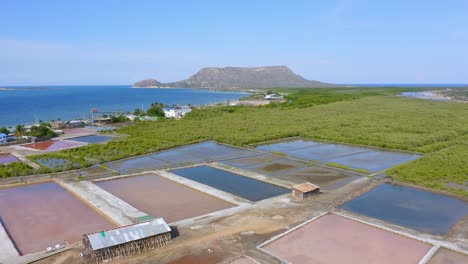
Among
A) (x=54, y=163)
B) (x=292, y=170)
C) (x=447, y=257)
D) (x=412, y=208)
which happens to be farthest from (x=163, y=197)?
(x=447, y=257)

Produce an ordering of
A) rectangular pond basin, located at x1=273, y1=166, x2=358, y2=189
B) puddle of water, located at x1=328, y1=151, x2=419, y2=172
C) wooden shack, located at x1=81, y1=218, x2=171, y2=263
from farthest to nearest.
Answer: puddle of water, located at x1=328, y1=151, x2=419, y2=172
rectangular pond basin, located at x1=273, y1=166, x2=358, y2=189
wooden shack, located at x1=81, y1=218, x2=171, y2=263

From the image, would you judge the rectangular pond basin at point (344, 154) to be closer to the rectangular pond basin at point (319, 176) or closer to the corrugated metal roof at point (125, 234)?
the rectangular pond basin at point (319, 176)

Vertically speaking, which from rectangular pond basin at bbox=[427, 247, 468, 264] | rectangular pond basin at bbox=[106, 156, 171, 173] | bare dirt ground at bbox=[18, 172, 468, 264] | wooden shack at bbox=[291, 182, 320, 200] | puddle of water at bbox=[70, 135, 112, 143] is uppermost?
wooden shack at bbox=[291, 182, 320, 200]

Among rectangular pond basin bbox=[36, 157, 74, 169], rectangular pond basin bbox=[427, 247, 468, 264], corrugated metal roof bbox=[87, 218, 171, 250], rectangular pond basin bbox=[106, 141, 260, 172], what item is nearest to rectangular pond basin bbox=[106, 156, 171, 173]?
rectangular pond basin bbox=[106, 141, 260, 172]

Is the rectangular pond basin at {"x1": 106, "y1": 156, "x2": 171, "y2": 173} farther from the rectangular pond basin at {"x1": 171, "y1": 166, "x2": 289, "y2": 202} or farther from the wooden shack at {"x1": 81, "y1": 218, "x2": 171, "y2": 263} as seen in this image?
the wooden shack at {"x1": 81, "y1": 218, "x2": 171, "y2": 263}

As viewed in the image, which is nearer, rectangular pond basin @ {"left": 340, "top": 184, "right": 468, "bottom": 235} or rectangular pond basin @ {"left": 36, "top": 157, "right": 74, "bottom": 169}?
rectangular pond basin @ {"left": 340, "top": 184, "right": 468, "bottom": 235}

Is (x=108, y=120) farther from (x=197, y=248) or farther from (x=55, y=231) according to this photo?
(x=197, y=248)

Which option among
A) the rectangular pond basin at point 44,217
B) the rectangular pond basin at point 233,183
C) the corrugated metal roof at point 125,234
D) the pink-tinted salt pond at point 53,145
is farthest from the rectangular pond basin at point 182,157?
the corrugated metal roof at point 125,234

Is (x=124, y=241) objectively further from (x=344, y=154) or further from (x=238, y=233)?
(x=344, y=154)
